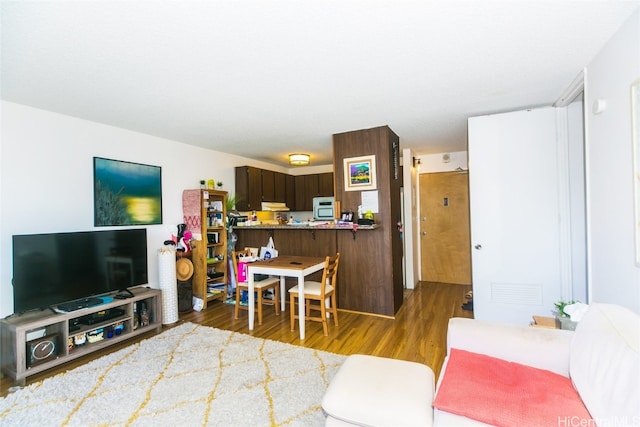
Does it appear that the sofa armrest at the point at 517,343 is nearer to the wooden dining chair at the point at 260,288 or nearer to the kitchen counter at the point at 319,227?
the kitchen counter at the point at 319,227

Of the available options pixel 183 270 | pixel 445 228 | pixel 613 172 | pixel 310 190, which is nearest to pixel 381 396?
→ pixel 613 172

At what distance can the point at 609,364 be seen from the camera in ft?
3.60

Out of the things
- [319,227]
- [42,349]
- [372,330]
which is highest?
[319,227]

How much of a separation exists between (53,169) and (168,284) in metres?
1.70

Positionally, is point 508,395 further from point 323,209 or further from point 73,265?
point 323,209

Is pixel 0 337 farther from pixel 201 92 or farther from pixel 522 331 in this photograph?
pixel 522 331

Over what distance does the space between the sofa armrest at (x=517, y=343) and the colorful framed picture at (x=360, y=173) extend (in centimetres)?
226

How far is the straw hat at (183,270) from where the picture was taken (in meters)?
3.87

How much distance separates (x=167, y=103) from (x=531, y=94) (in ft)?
11.7

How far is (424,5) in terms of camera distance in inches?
56.9

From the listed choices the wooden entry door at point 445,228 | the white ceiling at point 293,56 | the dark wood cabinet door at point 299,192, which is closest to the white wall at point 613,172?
the white ceiling at point 293,56

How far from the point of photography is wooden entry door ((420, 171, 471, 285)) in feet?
16.6

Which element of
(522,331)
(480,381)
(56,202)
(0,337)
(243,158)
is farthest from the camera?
(243,158)

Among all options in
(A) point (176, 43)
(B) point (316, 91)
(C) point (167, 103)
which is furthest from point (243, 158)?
(A) point (176, 43)
